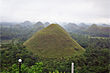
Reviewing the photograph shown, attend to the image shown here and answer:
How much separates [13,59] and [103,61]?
15.1 meters

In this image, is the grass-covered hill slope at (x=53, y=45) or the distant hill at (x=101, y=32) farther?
the distant hill at (x=101, y=32)

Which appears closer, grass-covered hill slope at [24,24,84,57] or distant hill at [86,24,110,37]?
grass-covered hill slope at [24,24,84,57]

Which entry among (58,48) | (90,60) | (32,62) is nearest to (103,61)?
(90,60)

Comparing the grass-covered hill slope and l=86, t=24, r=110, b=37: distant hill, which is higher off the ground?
l=86, t=24, r=110, b=37: distant hill

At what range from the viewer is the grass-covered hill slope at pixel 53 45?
22.7 meters

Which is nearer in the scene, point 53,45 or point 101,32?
point 53,45

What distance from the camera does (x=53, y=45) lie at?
25.2m

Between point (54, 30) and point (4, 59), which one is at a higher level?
point (54, 30)

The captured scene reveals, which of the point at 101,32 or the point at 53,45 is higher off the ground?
the point at 101,32

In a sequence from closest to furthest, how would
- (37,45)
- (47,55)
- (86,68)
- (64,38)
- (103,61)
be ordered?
(86,68) < (103,61) < (47,55) < (37,45) < (64,38)

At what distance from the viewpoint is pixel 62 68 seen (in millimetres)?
14047

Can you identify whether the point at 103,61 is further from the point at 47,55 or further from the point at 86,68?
the point at 47,55

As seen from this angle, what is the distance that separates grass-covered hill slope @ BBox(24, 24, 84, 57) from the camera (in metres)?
22.7

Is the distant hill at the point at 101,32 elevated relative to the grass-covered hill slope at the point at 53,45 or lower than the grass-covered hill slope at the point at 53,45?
elevated
